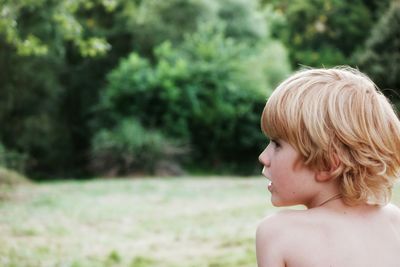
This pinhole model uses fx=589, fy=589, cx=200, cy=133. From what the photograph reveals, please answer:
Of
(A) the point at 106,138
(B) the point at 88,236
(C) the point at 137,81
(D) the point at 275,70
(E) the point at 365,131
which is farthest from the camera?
(D) the point at 275,70

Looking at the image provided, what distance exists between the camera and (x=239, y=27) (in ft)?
81.0

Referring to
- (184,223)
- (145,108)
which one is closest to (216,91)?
(145,108)

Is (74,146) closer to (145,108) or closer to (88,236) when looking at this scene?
(145,108)

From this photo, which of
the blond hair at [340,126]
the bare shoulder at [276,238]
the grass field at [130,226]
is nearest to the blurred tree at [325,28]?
the grass field at [130,226]

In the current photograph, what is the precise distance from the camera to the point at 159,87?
20828 mm

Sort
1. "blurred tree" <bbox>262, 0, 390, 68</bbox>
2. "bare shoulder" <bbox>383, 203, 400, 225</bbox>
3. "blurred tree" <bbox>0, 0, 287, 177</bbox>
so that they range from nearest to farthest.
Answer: "bare shoulder" <bbox>383, 203, 400, 225</bbox> < "blurred tree" <bbox>0, 0, 287, 177</bbox> < "blurred tree" <bbox>262, 0, 390, 68</bbox>

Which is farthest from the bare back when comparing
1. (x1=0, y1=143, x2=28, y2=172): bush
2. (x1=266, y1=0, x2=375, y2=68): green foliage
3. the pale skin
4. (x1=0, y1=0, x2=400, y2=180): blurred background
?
(x1=266, y1=0, x2=375, y2=68): green foliage

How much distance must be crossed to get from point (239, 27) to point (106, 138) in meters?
8.49

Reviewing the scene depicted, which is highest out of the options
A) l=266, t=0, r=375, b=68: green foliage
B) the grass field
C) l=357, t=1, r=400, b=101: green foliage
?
l=266, t=0, r=375, b=68: green foliage

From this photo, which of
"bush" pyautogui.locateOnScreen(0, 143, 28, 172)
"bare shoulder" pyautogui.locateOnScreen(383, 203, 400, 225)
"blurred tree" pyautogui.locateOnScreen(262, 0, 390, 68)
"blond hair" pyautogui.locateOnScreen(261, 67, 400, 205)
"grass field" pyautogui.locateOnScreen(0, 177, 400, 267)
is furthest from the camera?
"blurred tree" pyautogui.locateOnScreen(262, 0, 390, 68)

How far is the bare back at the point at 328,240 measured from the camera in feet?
5.06

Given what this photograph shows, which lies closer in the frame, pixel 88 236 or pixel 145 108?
pixel 88 236

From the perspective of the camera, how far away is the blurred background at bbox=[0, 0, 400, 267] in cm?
1289

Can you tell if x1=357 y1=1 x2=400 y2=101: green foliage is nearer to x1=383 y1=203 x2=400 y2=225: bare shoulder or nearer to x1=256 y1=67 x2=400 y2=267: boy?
x1=383 y1=203 x2=400 y2=225: bare shoulder
